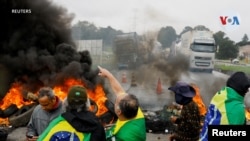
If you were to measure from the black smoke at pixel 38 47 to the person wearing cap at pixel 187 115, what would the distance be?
10.7 metres

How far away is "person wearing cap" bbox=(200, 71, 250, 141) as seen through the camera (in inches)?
141

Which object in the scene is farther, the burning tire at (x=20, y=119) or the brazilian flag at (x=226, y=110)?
the burning tire at (x=20, y=119)

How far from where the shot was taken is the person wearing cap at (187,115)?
15.7 ft

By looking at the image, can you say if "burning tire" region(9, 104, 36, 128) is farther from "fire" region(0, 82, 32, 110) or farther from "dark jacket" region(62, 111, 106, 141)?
"dark jacket" region(62, 111, 106, 141)

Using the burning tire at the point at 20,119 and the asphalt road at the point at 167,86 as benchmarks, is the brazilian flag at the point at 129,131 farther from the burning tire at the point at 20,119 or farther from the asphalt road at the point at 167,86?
the asphalt road at the point at 167,86

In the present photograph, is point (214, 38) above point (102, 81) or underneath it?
above

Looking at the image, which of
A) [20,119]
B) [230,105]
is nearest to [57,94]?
[20,119]

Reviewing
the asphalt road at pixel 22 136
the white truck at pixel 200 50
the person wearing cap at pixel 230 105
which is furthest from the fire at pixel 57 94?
the person wearing cap at pixel 230 105

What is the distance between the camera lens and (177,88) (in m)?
4.79

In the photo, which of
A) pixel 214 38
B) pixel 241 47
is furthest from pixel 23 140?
pixel 241 47

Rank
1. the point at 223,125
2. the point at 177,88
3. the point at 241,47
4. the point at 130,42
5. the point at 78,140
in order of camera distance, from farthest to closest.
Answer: the point at 241,47 → the point at 130,42 → the point at 177,88 → the point at 223,125 → the point at 78,140

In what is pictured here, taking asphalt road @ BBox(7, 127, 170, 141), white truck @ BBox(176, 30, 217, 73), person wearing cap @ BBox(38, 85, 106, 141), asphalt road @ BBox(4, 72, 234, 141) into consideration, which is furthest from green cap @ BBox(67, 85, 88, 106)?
white truck @ BBox(176, 30, 217, 73)

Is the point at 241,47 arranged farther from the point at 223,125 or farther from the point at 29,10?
the point at 223,125

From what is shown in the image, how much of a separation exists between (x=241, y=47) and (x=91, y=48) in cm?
963
